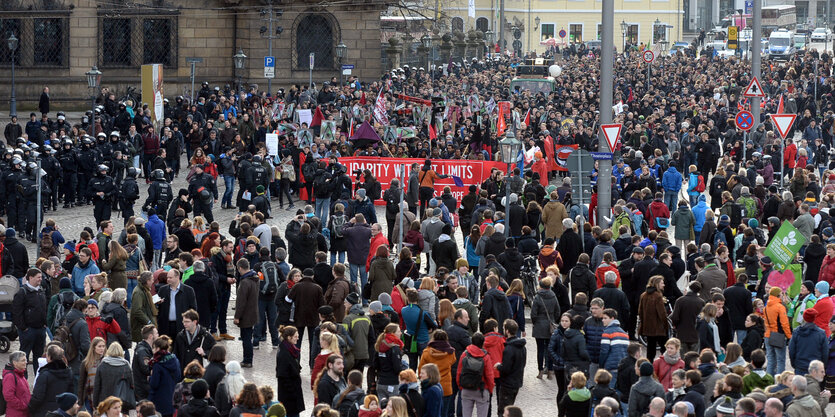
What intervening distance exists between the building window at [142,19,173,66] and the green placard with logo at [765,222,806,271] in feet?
110

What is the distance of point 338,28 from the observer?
50781 mm

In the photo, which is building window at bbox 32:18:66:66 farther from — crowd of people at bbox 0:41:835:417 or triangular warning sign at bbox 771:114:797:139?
triangular warning sign at bbox 771:114:797:139

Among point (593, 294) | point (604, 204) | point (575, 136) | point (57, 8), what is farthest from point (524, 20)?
point (593, 294)

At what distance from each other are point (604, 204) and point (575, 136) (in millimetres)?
10736

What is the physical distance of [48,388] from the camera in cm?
1393

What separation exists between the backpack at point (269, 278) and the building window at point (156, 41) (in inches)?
1245

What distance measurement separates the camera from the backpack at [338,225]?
857 inches

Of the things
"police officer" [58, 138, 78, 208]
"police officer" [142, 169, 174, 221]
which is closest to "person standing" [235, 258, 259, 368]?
"police officer" [142, 169, 174, 221]

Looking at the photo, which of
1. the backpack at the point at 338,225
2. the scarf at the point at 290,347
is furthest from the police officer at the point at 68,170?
the scarf at the point at 290,347

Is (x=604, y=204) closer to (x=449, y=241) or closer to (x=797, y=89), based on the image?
Result: (x=449, y=241)

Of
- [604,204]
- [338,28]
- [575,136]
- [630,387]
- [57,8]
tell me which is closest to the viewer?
[630,387]

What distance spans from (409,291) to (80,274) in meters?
4.60

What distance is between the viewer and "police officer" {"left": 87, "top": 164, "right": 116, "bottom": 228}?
25.8 meters

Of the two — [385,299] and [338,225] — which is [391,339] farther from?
[338,225]
